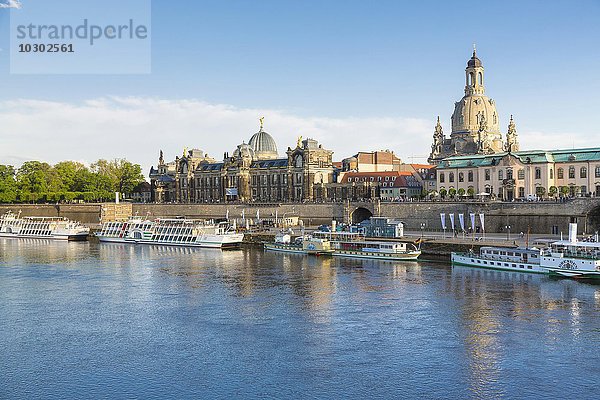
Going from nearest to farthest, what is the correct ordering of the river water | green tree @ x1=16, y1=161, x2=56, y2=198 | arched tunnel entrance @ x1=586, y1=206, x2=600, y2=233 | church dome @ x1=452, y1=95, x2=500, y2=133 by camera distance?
the river water → arched tunnel entrance @ x1=586, y1=206, x2=600, y2=233 → church dome @ x1=452, y1=95, x2=500, y2=133 → green tree @ x1=16, y1=161, x2=56, y2=198

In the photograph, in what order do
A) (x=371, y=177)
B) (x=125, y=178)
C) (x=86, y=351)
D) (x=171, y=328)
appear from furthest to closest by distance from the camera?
(x=125, y=178)
(x=371, y=177)
(x=171, y=328)
(x=86, y=351)

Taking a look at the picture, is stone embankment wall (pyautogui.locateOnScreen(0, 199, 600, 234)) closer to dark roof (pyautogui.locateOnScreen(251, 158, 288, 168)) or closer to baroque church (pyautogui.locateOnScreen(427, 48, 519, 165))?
dark roof (pyautogui.locateOnScreen(251, 158, 288, 168))

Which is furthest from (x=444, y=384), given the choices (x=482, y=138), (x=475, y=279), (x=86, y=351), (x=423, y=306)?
(x=482, y=138)

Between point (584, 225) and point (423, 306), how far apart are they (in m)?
37.3

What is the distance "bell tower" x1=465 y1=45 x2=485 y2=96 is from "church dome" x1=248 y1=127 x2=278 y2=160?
1641 inches

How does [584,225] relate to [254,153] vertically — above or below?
below

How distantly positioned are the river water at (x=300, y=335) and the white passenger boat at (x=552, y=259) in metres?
1.33

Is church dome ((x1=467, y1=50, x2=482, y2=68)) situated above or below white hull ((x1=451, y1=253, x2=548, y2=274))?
above

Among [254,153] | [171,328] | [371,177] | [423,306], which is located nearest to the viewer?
[171,328]

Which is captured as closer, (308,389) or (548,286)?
(308,389)

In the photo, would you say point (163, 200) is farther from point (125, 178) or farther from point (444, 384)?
point (444, 384)

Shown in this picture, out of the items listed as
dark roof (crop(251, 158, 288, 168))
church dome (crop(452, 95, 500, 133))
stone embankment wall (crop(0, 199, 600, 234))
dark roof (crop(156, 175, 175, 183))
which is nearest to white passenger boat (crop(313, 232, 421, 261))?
stone embankment wall (crop(0, 199, 600, 234))

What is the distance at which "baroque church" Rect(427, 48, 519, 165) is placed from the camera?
127606 millimetres

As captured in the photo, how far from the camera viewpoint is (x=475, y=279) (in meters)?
50.2
